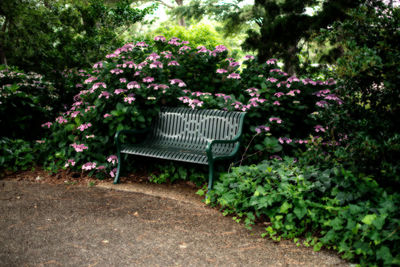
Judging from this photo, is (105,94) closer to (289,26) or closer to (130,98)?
(130,98)

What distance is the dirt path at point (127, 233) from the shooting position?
279 centimetres

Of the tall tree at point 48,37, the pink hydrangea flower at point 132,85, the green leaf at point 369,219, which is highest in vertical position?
the tall tree at point 48,37

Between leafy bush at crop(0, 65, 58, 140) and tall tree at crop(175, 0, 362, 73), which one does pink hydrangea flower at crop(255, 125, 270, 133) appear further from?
leafy bush at crop(0, 65, 58, 140)

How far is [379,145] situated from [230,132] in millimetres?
2146

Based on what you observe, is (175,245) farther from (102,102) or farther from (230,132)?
(102,102)

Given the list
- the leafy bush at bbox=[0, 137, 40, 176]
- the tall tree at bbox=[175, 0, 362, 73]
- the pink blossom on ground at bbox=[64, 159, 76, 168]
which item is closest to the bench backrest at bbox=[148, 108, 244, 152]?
the pink blossom on ground at bbox=[64, 159, 76, 168]

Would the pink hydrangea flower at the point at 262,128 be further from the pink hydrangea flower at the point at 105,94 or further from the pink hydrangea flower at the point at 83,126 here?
the pink hydrangea flower at the point at 83,126

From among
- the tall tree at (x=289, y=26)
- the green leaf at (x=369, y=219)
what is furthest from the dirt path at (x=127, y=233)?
the tall tree at (x=289, y=26)

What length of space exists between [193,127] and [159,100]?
2.38 feet

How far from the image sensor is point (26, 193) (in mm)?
4441

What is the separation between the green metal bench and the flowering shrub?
0.16m

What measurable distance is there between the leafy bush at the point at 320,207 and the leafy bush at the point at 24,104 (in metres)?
3.92

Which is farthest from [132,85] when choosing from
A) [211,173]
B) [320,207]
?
[320,207]

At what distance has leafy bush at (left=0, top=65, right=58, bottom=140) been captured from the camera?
228 inches
